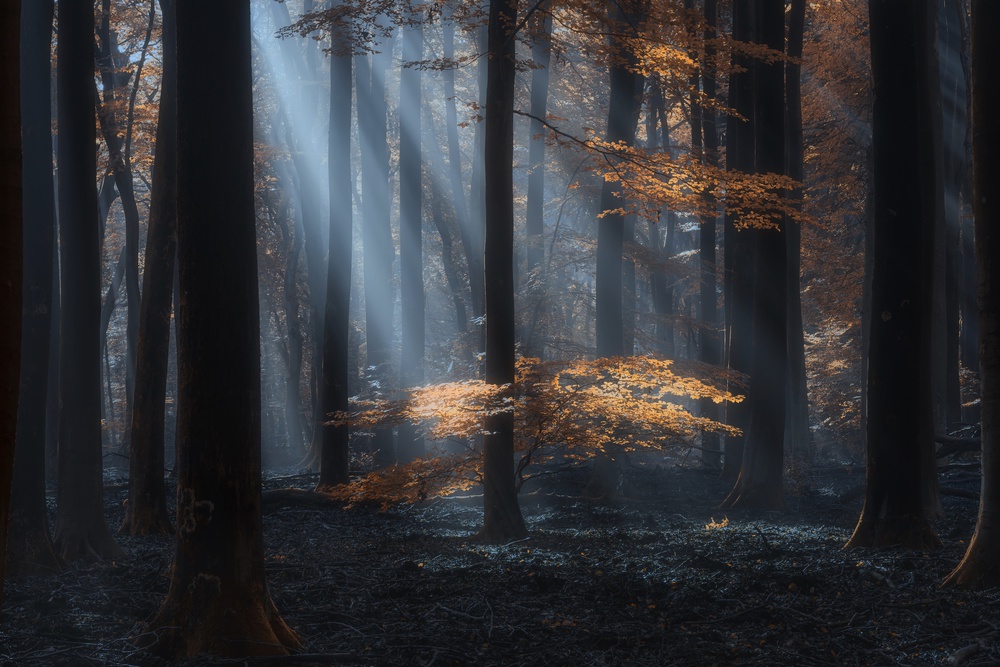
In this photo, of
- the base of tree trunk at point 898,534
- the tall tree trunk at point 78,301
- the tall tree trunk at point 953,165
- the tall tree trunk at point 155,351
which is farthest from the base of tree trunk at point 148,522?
the tall tree trunk at point 953,165

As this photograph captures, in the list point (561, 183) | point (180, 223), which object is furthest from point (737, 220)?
point (561, 183)

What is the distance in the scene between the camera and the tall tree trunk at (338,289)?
50.0 ft

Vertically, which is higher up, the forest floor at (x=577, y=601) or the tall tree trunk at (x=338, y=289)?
the tall tree trunk at (x=338, y=289)

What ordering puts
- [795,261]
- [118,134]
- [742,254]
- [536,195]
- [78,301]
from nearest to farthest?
[78,301]
[742,254]
[795,261]
[118,134]
[536,195]

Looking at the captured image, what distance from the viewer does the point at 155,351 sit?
1121cm

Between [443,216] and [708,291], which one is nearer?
[708,291]

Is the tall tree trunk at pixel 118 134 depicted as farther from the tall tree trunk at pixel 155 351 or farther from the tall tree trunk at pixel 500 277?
the tall tree trunk at pixel 500 277

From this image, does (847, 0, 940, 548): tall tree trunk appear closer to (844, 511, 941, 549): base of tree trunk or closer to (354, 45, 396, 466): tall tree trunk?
(844, 511, 941, 549): base of tree trunk

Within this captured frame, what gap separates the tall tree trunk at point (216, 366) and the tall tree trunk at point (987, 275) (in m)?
5.46

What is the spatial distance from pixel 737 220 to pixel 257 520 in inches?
288

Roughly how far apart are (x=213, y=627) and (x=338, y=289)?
35.6ft

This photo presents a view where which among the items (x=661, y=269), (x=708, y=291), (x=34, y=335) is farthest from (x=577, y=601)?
(x=708, y=291)

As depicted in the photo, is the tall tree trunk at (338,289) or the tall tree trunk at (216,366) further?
the tall tree trunk at (338,289)

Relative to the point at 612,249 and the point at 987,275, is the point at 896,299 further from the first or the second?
the point at 612,249
